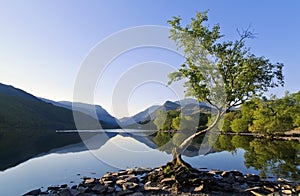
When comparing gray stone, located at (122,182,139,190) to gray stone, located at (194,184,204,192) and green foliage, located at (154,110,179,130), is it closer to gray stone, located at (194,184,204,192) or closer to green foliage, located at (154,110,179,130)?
gray stone, located at (194,184,204,192)

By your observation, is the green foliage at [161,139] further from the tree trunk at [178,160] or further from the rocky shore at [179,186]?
the rocky shore at [179,186]

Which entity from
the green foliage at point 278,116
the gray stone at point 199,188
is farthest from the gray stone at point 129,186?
the green foliage at point 278,116

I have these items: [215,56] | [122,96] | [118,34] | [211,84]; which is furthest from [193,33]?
[122,96]

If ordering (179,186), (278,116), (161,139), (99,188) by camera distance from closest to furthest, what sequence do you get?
1. (179,186)
2. (99,188)
3. (278,116)
4. (161,139)

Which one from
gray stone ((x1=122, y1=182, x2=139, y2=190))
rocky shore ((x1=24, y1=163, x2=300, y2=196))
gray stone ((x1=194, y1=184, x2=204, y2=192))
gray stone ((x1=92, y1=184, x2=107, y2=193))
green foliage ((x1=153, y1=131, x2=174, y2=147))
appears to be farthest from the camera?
green foliage ((x1=153, y1=131, x2=174, y2=147))

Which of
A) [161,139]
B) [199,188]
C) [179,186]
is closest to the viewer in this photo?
[199,188]

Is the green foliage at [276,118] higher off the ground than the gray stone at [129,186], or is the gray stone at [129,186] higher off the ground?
the green foliage at [276,118]

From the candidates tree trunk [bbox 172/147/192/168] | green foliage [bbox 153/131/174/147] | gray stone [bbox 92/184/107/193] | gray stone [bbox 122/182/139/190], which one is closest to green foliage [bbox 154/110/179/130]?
green foliage [bbox 153/131/174/147]

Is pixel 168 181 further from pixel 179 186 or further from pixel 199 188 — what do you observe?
pixel 199 188

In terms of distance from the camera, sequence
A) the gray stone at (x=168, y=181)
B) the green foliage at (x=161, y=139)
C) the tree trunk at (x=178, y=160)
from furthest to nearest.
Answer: the green foliage at (x=161, y=139) < the tree trunk at (x=178, y=160) < the gray stone at (x=168, y=181)

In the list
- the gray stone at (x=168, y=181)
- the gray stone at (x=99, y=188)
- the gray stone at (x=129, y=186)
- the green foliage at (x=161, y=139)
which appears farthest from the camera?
the green foliage at (x=161, y=139)

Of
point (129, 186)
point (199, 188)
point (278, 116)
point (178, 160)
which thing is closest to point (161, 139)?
point (278, 116)

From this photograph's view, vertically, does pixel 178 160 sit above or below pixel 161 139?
below

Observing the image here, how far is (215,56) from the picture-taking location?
24219mm
